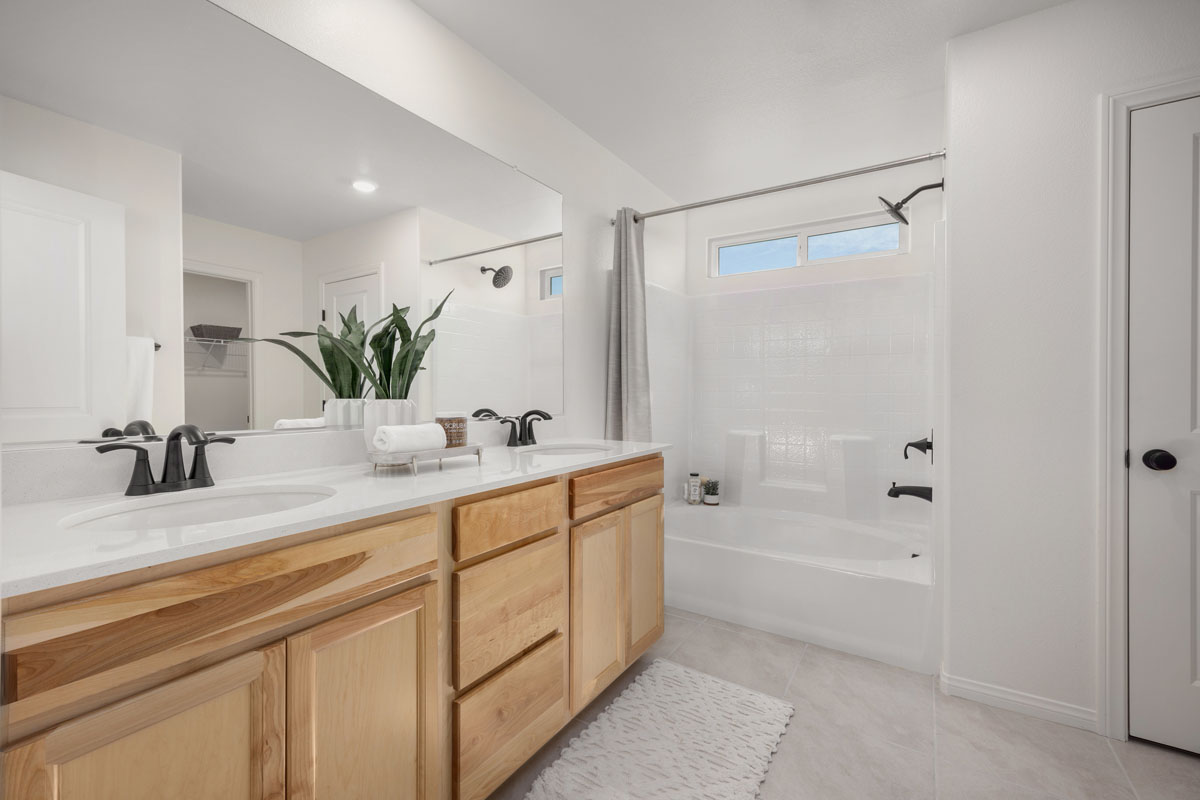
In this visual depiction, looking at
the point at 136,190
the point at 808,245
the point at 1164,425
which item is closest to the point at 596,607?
the point at 136,190

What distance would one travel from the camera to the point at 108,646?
2.32 feet

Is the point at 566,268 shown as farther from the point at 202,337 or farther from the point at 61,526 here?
the point at 61,526

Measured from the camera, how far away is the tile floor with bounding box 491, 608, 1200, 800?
1482 mm

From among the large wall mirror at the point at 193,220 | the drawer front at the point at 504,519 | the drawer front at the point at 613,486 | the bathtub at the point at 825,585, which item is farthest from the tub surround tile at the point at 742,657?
the large wall mirror at the point at 193,220

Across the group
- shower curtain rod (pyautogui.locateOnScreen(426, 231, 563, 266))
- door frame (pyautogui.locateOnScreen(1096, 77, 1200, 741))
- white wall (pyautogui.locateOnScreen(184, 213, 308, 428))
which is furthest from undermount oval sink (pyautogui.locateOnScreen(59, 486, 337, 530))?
door frame (pyautogui.locateOnScreen(1096, 77, 1200, 741))

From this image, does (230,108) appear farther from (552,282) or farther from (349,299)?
(552,282)

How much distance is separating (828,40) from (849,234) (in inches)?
59.9

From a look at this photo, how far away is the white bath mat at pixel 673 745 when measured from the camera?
58.0 inches

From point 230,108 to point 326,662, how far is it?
138 centimetres

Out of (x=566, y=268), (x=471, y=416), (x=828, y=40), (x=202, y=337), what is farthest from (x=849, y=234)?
(x=202, y=337)

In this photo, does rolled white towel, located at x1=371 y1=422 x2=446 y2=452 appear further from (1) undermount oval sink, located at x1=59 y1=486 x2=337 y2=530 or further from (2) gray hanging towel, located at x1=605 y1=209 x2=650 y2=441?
(2) gray hanging towel, located at x1=605 y1=209 x2=650 y2=441

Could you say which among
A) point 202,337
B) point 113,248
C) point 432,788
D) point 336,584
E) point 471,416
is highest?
point 113,248

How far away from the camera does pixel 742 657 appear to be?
7.27 feet

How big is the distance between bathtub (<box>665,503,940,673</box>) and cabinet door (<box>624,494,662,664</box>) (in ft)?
1.82
